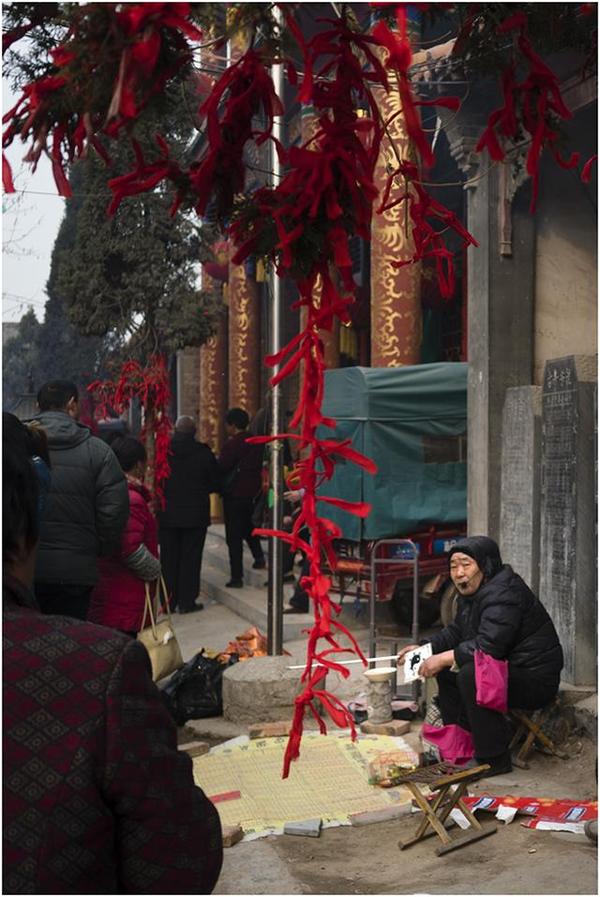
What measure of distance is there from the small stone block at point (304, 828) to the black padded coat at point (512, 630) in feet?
3.92

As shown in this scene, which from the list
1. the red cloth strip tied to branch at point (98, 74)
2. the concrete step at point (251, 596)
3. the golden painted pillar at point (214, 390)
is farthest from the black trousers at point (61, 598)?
the golden painted pillar at point (214, 390)

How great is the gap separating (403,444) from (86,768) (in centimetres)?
835

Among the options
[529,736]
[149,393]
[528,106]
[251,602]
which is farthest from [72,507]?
[149,393]

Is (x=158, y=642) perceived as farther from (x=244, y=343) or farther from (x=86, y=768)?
(x=244, y=343)

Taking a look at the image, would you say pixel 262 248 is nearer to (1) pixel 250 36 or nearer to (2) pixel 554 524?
(1) pixel 250 36

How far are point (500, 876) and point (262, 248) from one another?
321 cm

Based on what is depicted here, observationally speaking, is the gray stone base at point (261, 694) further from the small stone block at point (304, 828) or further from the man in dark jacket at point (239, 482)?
the man in dark jacket at point (239, 482)

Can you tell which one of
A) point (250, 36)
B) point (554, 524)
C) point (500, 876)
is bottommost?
point (500, 876)

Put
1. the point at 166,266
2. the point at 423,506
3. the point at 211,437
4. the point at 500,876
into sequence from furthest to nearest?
1. the point at 211,437
2. the point at 166,266
3. the point at 423,506
4. the point at 500,876

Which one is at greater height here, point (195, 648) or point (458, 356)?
point (458, 356)

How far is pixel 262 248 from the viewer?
290 cm

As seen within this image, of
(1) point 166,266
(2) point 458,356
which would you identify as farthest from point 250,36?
(2) point 458,356

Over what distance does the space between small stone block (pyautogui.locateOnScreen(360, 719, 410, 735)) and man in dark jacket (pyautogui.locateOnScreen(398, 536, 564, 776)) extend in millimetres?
732

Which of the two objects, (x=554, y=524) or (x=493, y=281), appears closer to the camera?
→ (x=554, y=524)
